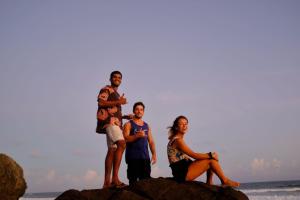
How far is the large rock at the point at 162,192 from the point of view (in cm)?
729

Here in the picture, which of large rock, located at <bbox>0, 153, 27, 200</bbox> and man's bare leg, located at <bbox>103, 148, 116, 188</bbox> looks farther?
large rock, located at <bbox>0, 153, 27, 200</bbox>

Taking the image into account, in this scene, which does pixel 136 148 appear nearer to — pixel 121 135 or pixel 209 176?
pixel 121 135

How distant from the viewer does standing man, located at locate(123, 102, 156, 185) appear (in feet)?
29.9

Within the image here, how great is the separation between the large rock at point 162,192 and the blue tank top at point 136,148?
1.39 metres

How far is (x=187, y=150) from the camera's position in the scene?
7.66m

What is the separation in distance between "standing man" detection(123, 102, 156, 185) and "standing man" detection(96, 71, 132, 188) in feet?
0.75

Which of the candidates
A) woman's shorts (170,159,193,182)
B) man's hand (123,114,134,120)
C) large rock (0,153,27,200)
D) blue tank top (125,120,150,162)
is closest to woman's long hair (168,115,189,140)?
woman's shorts (170,159,193,182)

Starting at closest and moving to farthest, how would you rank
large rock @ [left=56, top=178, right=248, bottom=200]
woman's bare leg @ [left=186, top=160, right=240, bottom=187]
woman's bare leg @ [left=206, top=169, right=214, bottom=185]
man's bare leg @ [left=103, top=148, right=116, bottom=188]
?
large rock @ [left=56, top=178, right=248, bottom=200], woman's bare leg @ [left=186, top=160, right=240, bottom=187], woman's bare leg @ [left=206, top=169, right=214, bottom=185], man's bare leg @ [left=103, top=148, right=116, bottom=188]

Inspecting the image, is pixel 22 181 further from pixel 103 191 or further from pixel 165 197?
pixel 165 197

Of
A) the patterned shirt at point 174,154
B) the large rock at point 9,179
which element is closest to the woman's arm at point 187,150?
the patterned shirt at point 174,154

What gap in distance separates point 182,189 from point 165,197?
1.24 feet

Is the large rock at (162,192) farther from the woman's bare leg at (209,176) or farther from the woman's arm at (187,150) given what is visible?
the woman's arm at (187,150)

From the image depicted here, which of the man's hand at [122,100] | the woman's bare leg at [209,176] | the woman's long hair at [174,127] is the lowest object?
the woman's bare leg at [209,176]

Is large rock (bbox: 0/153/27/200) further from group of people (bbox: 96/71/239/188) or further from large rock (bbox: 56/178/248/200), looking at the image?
large rock (bbox: 56/178/248/200)
